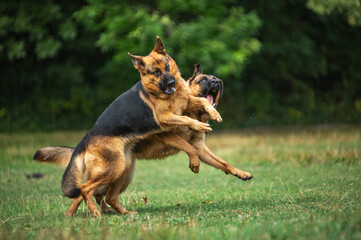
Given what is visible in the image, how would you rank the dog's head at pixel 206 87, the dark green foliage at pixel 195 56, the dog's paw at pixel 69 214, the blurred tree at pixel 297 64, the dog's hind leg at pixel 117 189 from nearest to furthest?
the dog's paw at pixel 69 214
the dog's hind leg at pixel 117 189
the dog's head at pixel 206 87
the dark green foliage at pixel 195 56
the blurred tree at pixel 297 64

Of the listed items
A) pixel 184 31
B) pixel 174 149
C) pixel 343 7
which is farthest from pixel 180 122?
pixel 343 7

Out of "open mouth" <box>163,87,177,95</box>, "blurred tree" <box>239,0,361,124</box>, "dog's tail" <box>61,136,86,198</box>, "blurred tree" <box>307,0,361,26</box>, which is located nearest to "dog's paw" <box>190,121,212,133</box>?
"open mouth" <box>163,87,177,95</box>

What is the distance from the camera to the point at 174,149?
630cm

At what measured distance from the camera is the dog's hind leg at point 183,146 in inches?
237

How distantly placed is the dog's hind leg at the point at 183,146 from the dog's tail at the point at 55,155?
1465 millimetres

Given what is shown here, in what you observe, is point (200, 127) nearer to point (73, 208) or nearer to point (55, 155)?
point (73, 208)

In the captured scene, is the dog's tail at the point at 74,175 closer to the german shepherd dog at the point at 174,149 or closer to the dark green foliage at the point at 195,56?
the german shepherd dog at the point at 174,149

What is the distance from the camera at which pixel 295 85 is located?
992 inches

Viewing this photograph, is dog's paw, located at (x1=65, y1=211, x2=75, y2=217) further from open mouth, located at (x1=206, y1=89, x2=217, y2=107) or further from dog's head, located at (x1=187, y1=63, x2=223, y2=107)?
open mouth, located at (x1=206, y1=89, x2=217, y2=107)

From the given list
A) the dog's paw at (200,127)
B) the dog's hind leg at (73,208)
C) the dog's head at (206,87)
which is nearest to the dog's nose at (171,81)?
the dog's paw at (200,127)

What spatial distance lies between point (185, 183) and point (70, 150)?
354 cm

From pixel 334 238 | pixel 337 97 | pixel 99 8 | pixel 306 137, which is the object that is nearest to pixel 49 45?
pixel 99 8

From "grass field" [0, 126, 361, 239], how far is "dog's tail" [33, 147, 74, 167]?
73cm

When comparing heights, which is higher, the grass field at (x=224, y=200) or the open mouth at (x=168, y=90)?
the open mouth at (x=168, y=90)
